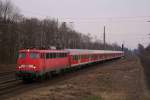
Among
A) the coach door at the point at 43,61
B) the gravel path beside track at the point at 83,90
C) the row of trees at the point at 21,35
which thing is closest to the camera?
the gravel path beside track at the point at 83,90

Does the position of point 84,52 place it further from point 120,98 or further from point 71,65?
point 120,98

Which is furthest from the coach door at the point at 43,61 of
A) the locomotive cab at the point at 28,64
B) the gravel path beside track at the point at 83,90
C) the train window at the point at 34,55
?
the gravel path beside track at the point at 83,90

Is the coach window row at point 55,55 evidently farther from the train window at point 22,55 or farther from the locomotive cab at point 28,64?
the train window at point 22,55

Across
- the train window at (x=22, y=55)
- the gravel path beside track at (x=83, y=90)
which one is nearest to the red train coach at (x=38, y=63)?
the train window at (x=22, y=55)

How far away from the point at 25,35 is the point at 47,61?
4794 centimetres

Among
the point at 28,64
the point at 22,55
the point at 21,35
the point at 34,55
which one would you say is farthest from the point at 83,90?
the point at 21,35

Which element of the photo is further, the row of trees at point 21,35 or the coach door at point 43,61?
the row of trees at point 21,35

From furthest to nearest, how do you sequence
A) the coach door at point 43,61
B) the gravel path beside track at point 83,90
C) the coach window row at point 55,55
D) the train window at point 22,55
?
the coach window row at point 55,55 → the coach door at point 43,61 → the train window at point 22,55 → the gravel path beside track at point 83,90

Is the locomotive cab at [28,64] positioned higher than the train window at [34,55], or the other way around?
the train window at [34,55]

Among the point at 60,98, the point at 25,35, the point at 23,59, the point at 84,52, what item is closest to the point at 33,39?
the point at 25,35

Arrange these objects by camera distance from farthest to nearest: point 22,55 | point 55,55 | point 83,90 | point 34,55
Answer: point 55,55 → point 22,55 → point 34,55 → point 83,90

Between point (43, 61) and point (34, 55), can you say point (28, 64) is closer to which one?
point (34, 55)

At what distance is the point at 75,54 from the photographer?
39281mm

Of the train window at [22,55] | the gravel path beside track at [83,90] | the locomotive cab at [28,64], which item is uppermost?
the train window at [22,55]
